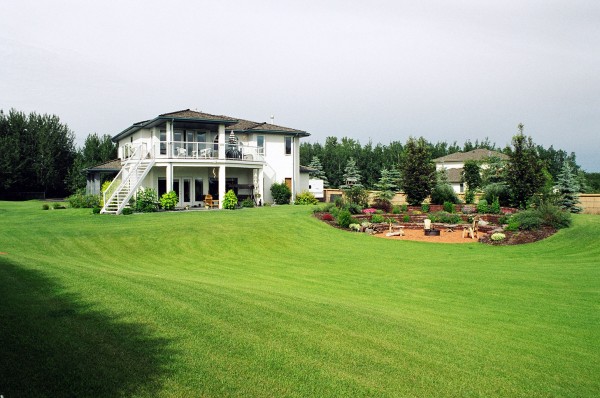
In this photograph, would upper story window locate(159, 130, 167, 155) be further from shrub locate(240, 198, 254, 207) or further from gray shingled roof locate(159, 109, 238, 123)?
shrub locate(240, 198, 254, 207)

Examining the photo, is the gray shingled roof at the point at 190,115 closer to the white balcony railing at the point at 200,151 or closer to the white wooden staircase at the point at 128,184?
the white balcony railing at the point at 200,151

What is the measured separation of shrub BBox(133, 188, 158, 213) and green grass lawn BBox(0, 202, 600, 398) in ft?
49.6

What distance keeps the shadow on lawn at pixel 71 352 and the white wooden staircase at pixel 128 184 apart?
889 inches

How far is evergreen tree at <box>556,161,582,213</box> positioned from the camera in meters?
30.9

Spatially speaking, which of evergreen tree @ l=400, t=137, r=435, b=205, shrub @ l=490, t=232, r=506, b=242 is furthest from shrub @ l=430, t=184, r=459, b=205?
shrub @ l=490, t=232, r=506, b=242

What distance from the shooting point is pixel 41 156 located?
57.4 m

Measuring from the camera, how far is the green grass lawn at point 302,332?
4699 millimetres

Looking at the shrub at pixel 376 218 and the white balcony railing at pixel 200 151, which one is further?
the white balcony railing at pixel 200 151

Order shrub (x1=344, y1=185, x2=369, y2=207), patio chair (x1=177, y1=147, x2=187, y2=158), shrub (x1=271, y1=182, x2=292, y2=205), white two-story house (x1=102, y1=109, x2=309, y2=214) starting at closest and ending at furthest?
shrub (x1=344, y1=185, x2=369, y2=207) → white two-story house (x1=102, y1=109, x2=309, y2=214) → patio chair (x1=177, y1=147, x2=187, y2=158) → shrub (x1=271, y1=182, x2=292, y2=205)

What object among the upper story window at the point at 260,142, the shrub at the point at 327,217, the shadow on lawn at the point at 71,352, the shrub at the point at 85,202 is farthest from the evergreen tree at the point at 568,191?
the shrub at the point at 85,202

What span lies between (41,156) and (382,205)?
45.5m

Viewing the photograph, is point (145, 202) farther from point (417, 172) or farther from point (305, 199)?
point (417, 172)

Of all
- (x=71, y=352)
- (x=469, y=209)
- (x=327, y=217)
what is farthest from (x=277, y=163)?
(x=71, y=352)

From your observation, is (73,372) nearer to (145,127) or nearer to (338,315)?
(338,315)
